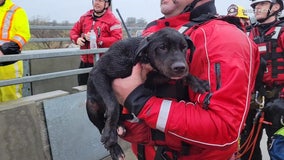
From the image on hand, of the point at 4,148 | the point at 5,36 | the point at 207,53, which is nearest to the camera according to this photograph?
the point at 207,53

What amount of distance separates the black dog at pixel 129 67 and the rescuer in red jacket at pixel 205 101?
0.07m

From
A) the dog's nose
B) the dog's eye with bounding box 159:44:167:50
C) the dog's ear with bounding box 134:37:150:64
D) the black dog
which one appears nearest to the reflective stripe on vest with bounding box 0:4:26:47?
the black dog

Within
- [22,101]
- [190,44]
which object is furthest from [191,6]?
[22,101]

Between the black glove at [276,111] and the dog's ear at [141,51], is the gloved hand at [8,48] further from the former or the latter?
the black glove at [276,111]

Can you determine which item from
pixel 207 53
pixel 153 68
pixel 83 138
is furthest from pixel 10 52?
pixel 207 53

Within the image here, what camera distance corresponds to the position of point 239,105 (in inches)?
60.6

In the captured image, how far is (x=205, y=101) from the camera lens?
5.13ft

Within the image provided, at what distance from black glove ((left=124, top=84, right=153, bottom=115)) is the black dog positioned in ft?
0.52

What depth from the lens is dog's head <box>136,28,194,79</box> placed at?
1705 millimetres

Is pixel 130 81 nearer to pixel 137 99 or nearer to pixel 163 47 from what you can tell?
pixel 137 99

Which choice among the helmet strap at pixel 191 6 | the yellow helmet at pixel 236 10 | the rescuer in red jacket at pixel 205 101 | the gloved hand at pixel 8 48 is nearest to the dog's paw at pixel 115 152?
the rescuer in red jacket at pixel 205 101

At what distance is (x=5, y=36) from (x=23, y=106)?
1.48 m

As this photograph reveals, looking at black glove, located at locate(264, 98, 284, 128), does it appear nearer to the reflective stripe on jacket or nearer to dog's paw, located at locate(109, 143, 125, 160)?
dog's paw, located at locate(109, 143, 125, 160)

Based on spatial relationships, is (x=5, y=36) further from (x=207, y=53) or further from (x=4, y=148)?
(x=207, y=53)
